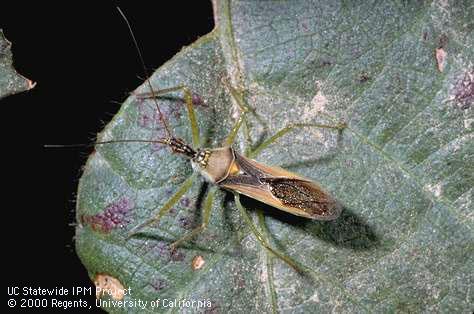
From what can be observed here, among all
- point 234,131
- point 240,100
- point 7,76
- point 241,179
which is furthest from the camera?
point 241,179

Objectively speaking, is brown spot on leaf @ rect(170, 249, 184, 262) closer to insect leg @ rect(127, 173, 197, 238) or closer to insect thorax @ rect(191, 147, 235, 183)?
insect leg @ rect(127, 173, 197, 238)

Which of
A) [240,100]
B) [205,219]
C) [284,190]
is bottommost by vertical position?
[205,219]

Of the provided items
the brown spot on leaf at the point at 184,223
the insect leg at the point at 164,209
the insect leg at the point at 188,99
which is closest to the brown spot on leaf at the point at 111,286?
the insect leg at the point at 164,209

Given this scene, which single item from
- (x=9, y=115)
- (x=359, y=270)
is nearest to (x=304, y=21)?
(x=359, y=270)

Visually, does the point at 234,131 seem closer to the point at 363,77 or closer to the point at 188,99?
the point at 188,99

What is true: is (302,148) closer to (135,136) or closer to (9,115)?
(135,136)

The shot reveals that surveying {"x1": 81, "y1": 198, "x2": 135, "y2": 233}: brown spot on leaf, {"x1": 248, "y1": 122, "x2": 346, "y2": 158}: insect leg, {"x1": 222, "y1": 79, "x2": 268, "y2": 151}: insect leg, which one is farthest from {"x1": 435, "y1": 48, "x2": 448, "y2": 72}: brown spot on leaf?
{"x1": 81, "y1": 198, "x2": 135, "y2": 233}: brown spot on leaf

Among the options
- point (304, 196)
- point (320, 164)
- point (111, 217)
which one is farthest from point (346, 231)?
point (111, 217)
